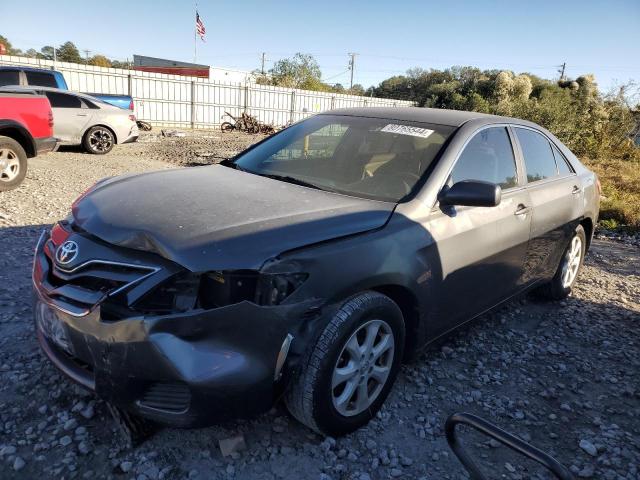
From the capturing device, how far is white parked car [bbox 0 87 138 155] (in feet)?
34.2

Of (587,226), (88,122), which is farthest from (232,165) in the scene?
(88,122)

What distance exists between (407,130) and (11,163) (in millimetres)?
6135

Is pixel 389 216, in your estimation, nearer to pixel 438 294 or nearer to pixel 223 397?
pixel 438 294

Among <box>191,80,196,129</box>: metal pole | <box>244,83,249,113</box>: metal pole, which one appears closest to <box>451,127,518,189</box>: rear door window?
<box>191,80,196,129</box>: metal pole

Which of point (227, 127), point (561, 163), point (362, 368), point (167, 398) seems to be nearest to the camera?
point (167, 398)

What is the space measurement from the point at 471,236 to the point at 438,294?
46 cm

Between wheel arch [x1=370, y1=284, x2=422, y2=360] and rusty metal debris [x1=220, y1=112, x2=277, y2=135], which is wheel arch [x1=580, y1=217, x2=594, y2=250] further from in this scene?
rusty metal debris [x1=220, y1=112, x2=277, y2=135]

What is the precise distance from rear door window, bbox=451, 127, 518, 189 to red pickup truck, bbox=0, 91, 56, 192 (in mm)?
6412

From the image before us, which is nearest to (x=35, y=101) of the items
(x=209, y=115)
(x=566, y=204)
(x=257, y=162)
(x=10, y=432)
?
(x=257, y=162)

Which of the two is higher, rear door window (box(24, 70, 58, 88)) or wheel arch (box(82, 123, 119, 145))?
rear door window (box(24, 70, 58, 88))

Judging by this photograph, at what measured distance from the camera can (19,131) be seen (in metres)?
6.98

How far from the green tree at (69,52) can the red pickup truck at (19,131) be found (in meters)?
69.9

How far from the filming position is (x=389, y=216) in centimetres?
258

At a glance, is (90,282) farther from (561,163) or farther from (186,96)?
(186,96)
